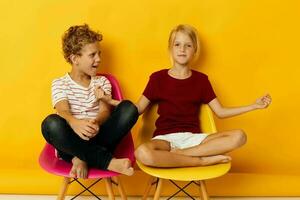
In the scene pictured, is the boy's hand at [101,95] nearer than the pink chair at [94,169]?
No

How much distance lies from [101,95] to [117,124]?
0.62 feet

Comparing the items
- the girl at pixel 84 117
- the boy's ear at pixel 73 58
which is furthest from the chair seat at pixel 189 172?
the boy's ear at pixel 73 58

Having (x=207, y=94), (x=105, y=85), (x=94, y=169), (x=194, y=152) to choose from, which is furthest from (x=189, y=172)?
(x=105, y=85)

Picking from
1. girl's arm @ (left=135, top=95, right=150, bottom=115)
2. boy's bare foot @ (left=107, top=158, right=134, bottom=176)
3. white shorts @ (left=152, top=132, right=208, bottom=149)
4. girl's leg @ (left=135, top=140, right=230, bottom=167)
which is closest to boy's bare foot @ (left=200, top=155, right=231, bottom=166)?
girl's leg @ (left=135, top=140, right=230, bottom=167)

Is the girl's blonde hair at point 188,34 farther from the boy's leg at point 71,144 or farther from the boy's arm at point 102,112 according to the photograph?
the boy's leg at point 71,144

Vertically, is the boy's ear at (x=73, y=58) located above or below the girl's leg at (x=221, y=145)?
above

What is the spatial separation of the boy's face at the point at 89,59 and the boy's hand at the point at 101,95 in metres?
0.08

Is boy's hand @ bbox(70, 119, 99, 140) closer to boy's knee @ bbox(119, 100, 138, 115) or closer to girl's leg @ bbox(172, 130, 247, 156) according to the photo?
boy's knee @ bbox(119, 100, 138, 115)

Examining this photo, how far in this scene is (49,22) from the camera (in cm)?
206

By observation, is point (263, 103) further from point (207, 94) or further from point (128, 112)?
point (128, 112)

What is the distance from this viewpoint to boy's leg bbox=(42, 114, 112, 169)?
1605 mm

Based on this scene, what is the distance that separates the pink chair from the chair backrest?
0.08 meters

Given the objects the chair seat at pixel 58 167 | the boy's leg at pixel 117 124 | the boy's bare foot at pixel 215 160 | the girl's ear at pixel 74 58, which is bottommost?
the chair seat at pixel 58 167

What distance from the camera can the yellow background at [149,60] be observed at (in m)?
2.05
